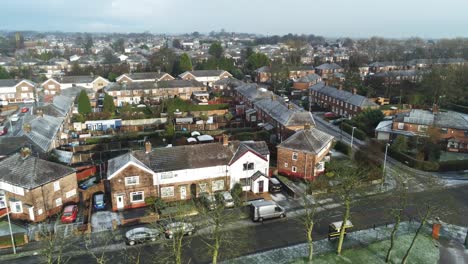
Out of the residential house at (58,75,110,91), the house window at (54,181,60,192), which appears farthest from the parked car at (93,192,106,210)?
the residential house at (58,75,110,91)

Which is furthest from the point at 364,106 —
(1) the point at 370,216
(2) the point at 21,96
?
(2) the point at 21,96

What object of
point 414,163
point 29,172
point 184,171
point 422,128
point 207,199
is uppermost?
point 29,172

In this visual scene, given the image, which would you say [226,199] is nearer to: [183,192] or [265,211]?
[265,211]

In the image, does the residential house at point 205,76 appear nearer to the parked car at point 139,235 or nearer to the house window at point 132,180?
the house window at point 132,180

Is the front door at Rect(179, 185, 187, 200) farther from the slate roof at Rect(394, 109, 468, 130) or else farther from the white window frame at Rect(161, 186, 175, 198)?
the slate roof at Rect(394, 109, 468, 130)

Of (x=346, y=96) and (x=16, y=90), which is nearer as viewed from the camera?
(x=346, y=96)

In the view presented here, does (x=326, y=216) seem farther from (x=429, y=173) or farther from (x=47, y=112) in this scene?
(x=47, y=112)

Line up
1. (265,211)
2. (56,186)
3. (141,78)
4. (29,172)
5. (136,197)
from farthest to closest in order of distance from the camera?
(141,78), (136,197), (56,186), (29,172), (265,211)

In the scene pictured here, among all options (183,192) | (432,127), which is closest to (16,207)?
(183,192)
